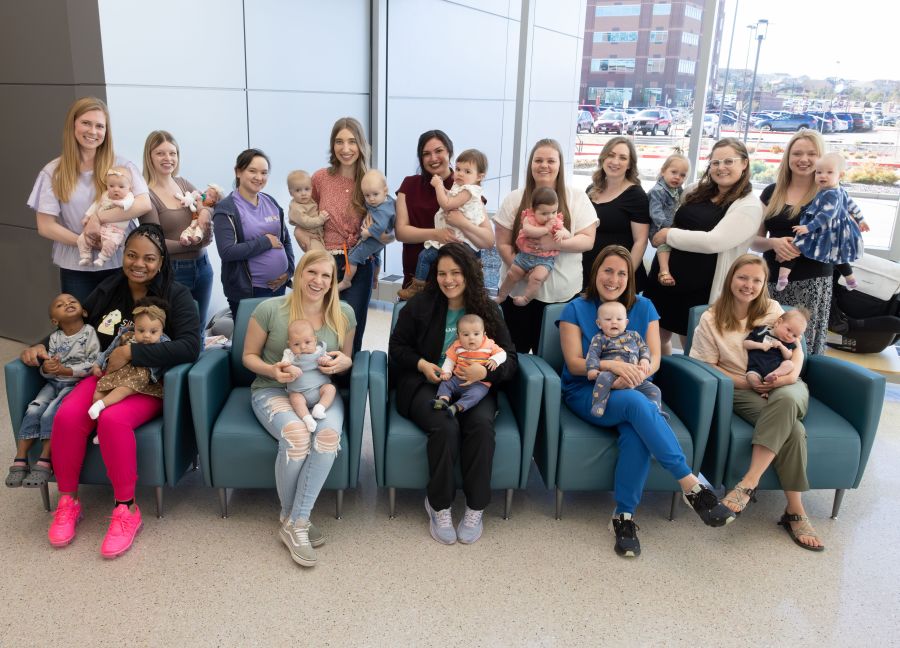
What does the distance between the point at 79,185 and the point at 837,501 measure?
3.97m

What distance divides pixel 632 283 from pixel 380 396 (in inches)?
49.8

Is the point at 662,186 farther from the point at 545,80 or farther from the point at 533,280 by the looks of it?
the point at 545,80

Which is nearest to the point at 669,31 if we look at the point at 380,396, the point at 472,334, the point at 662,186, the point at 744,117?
the point at 744,117

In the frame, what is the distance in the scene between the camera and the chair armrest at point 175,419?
9.53ft

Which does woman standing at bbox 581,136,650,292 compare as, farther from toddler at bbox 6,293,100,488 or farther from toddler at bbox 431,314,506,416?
toddler at bbox 6,293,100,488

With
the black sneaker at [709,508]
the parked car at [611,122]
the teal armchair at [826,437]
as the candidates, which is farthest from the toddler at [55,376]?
the parked car at [611,122]

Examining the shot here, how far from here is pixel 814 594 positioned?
2.72m

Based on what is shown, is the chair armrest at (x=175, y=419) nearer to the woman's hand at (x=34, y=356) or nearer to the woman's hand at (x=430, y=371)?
the woman's hand at (x=34, y=356)

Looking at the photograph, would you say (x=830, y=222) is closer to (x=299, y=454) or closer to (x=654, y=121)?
(x=654, y=121)

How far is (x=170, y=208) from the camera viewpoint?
3627 mm

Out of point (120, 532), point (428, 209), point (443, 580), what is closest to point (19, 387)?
point (120, 532)

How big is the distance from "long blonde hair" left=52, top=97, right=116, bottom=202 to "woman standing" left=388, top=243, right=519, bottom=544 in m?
1.67

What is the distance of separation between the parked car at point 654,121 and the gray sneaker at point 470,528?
12.9ft

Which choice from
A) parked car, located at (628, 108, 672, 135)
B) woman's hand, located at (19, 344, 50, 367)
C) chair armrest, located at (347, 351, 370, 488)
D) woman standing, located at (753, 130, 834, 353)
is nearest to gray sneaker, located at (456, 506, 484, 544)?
chair armrest, located at (347, 351, 370, 488)
